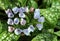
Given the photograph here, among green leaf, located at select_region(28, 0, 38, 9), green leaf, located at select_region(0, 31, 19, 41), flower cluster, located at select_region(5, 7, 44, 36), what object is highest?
green leaf, located at select_region(28, 0, 38, 9)

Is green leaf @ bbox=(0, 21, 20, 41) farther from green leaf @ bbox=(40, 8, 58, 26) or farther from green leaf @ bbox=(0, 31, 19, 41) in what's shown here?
green leaf @ bbox=(40, 8, 58, 26)

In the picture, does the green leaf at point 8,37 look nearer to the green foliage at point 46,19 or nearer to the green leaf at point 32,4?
the green foliage at point 46,19

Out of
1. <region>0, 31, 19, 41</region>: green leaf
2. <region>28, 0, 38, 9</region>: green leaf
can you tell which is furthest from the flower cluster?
<region>28, 0, 38, 9</region>: green leaf

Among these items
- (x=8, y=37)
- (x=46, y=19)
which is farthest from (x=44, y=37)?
(x=8, y=37)

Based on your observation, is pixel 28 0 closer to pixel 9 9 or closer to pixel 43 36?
pixel 9 9

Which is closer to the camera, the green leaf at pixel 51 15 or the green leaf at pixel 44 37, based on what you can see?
the green leaf at pixel 44 37

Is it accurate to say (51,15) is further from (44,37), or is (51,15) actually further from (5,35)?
(5,35)

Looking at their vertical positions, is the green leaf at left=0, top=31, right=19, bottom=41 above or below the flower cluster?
below

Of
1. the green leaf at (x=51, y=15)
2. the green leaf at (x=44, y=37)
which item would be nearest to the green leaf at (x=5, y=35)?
the green leaf at (x=44, y=37)

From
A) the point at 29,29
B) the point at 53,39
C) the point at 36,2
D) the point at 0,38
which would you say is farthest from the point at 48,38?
the point at 36,2

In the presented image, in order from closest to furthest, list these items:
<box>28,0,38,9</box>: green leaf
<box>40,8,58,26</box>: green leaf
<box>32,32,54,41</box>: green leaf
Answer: <box>32,32,54,41</box>: green leaf
<box>40,8,58,26</box>: green leaf
<box>28,0,38,9</box>: green leaf

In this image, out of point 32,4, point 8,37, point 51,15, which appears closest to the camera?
point 8,37
